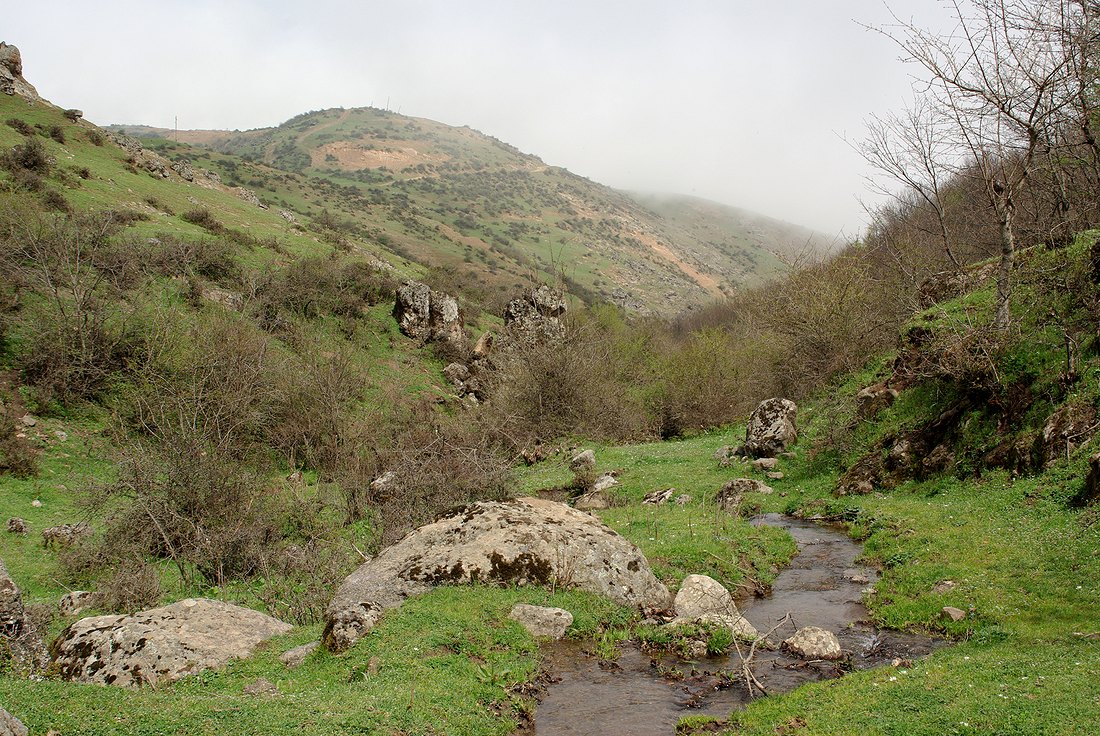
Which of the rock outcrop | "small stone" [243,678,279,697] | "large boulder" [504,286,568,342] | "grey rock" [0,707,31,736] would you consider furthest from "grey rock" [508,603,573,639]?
the rock outcrop

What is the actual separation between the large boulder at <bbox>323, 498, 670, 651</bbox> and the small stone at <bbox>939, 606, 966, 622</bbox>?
15.3ft

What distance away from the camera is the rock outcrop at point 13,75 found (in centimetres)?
5159

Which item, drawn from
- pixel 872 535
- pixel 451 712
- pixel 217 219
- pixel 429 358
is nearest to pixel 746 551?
pixel 872 535

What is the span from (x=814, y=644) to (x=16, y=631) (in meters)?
11.7

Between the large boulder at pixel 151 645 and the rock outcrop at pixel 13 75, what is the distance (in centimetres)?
6407

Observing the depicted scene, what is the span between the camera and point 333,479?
874 inches

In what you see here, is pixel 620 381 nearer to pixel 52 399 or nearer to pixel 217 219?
pixel 52 399

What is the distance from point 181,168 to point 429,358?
36033 mm

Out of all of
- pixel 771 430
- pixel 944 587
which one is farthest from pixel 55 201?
pixel 944 587

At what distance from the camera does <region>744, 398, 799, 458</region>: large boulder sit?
24734 millimetres

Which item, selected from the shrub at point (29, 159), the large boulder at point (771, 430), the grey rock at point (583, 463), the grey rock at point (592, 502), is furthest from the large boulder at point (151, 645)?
the shrub at point (29, 159)

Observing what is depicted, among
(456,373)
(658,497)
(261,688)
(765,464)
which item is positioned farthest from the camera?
(456,373)

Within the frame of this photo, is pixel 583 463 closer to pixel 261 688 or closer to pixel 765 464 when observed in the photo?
pixel 765 464

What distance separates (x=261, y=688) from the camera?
786cm
